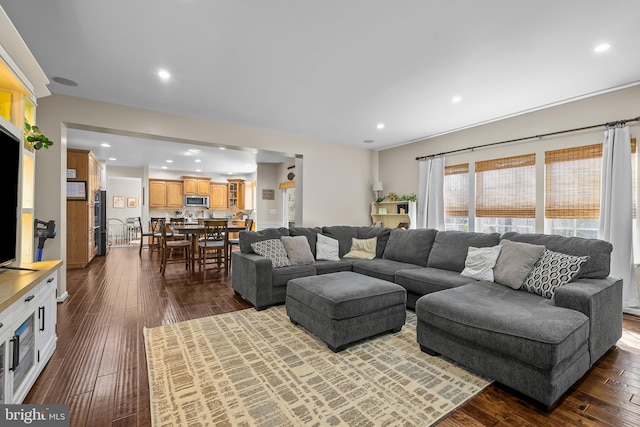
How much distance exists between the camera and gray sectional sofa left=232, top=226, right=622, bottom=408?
5.47 ft

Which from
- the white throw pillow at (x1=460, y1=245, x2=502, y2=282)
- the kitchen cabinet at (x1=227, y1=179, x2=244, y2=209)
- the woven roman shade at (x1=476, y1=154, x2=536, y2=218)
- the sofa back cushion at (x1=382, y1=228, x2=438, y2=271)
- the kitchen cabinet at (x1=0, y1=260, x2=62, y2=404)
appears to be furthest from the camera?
the kitchen cabinet at (x1=227, y1=179, x2=244, y2=209)

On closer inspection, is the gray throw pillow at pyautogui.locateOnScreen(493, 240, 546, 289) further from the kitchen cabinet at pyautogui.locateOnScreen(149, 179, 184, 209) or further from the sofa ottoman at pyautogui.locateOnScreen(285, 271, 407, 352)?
the kitchen cabinet at pyautogui.locateOnScreen(149, 179, 184, 209)

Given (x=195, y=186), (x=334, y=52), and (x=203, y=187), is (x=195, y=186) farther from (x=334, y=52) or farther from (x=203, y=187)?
(x=334, y=52)

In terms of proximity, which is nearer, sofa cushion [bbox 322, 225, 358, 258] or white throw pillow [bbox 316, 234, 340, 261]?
white throw pillow [bbox 316, 234, 340, 261]

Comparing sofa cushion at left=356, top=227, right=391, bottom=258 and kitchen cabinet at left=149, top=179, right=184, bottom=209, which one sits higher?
kitchen cabinet at left=149, top=179, right=184, bottom=209

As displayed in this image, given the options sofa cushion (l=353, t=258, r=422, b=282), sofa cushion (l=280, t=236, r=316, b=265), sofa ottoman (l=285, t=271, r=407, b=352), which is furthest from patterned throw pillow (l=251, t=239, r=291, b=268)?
sofa cushion (l=353, t=258, r=422, b=282)

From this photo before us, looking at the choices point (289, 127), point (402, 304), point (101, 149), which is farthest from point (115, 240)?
point (402, 304)

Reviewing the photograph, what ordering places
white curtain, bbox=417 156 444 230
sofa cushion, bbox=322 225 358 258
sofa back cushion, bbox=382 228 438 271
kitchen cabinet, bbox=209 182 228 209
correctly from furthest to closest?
kitchen cabinet, bbox=209 182 228 209 → white curtain, bbox=417 156 444 230 → sofa cushion, bbox=322 225 358 258 → sofa back cushion, bbox=382 228 438 271

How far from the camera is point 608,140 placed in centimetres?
338

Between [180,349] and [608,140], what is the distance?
201 inches

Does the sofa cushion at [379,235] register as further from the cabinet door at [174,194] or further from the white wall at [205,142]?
the cabinet door at [174,194]

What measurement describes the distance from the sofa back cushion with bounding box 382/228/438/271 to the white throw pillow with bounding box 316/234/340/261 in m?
0.73

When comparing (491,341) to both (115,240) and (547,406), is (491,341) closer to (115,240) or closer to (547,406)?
(547,406)

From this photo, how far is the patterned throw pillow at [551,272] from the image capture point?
233 cm
